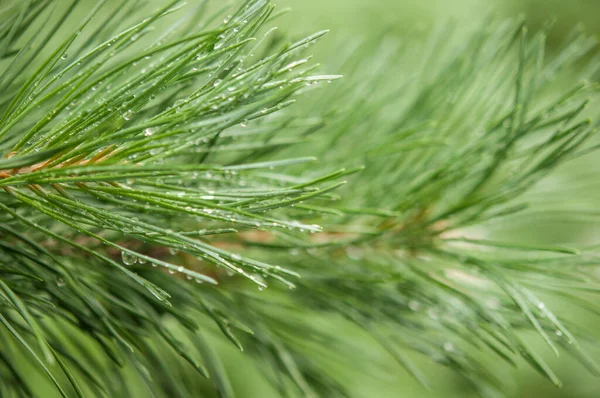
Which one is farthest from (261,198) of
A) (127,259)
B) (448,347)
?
(448,347)

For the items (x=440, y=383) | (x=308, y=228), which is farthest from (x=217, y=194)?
(x=440, y=383)

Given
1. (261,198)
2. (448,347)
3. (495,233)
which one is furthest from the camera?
(495,233)

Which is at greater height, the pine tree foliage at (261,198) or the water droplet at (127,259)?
the pine tree foliage at (261,198)

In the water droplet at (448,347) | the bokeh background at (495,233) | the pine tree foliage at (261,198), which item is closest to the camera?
the pine tree foliage at (261,198)

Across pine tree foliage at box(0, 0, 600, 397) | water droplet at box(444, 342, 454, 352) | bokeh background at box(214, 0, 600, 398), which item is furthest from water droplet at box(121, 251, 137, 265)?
bokeh background at box(214, 0, 600, 398)

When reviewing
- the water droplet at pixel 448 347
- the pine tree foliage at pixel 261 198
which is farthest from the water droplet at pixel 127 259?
the water droplet at pixel 448 347

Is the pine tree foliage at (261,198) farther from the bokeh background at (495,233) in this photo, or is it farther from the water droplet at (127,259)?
the bokeh background at (495,233)

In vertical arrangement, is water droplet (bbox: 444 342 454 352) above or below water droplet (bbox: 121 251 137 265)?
above

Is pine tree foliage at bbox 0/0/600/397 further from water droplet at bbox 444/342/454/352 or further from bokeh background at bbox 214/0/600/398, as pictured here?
bokeh background at bbox 214/0/600/398

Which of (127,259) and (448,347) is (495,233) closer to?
(448,347)

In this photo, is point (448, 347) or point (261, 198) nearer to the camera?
point (261, 198)
